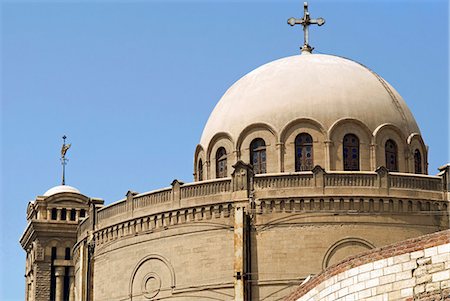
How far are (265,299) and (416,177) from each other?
8005mm

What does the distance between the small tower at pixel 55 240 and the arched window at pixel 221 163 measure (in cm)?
1099

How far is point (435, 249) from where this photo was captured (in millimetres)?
16672

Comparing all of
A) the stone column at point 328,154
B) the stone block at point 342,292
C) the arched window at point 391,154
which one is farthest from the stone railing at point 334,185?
the stone block at point 342,292

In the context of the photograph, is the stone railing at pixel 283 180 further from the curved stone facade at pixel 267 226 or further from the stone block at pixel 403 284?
the stone block at pixel 403 284

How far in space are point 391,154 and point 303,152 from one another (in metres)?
4.15

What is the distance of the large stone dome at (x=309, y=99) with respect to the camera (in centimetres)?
4738

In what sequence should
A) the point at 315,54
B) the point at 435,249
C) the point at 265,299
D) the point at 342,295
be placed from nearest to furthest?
the point at 435,249
the point at 342,295
the point at 265,299
the point at 315,54

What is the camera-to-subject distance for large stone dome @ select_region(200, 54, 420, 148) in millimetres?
47375

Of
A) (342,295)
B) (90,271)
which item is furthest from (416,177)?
(342,295)

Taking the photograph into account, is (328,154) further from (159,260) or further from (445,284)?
(445,284)

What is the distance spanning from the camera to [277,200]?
42.1m

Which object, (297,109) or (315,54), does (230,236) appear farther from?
(315,54)

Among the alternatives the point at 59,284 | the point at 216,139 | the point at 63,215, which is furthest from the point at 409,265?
the point at 63,215

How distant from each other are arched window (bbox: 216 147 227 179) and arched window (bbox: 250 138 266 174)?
1.57 metres
